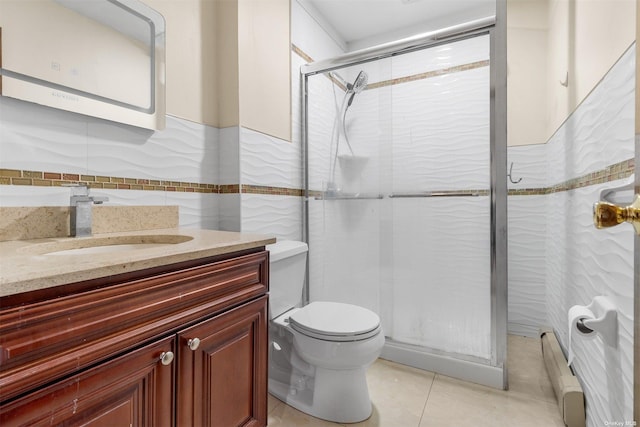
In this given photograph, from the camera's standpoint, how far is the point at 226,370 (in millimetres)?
965

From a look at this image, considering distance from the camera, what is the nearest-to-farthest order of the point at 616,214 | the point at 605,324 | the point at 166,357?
1. the point at 616,214
2. the point at 166,357
3. the point at 605,324

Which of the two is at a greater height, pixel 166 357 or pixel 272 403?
pixel 166 357

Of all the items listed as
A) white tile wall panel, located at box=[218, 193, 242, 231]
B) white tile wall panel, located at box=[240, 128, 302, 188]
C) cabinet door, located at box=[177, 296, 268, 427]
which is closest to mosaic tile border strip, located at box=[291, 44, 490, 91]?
white tile wall panel, located at box=[240, 128, 302, 188]

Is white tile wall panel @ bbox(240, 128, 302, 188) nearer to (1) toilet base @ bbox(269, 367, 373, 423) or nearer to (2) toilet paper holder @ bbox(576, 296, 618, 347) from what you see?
(1) toilet base @ bbox(269, 367, 373, 423)

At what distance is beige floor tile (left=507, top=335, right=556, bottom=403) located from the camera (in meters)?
1.61

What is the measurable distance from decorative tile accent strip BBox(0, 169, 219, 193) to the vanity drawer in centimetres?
68

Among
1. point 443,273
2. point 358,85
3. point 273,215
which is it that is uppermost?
point 358,85

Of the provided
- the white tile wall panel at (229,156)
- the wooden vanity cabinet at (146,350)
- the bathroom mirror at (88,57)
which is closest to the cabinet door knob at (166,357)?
the wooden vanity cabinet at (146,350)

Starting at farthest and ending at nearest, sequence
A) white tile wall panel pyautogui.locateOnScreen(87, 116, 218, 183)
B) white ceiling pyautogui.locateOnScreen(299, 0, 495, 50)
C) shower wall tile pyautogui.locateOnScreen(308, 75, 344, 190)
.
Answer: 1. white ceiling pyautogui.locateOnScreen(299, 0, 495, 50)
2. shower wall tile pyautogui.locateOnScreen(308, 75, 344, 190)
3. white tile wall panel pyautogui.locateOnScreen(87, 116, 218, 183)

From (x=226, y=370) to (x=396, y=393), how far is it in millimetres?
1011

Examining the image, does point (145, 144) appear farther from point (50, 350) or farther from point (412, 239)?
point (412, 239)

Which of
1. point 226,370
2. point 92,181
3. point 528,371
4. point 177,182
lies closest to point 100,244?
point 92,181

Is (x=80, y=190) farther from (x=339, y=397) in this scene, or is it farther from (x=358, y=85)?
(x=358, y=85)

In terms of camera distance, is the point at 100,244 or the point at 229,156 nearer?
the point at 100,244
